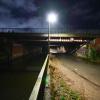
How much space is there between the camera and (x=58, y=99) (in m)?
7.77

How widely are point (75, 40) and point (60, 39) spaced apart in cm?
451

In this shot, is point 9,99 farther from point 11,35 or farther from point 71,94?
point 11,35

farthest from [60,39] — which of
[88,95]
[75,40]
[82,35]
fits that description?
[88,95]

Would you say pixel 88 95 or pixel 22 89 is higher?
pixel 88 95

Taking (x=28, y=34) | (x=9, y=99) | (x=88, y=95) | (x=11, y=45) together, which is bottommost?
(x=9, y=99)

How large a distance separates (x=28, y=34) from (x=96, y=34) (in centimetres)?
1788

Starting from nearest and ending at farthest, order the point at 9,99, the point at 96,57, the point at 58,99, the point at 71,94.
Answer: the point at 58,99
the point at 71,94
the point at 9,99
the point at 96,57

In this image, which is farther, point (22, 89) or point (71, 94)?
point (22, 89)

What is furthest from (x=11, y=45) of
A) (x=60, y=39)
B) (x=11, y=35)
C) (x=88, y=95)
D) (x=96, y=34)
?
(x=88, y=95)

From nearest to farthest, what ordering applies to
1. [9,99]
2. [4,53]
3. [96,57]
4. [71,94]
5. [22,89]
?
[71,94], [9,99], [22,89], [96,57], [4,53]

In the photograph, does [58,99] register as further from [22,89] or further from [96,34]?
[96,34]

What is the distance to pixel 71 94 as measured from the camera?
888 cm

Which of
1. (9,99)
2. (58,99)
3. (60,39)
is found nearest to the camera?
(58,99)

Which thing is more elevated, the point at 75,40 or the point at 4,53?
the point at 75,40
